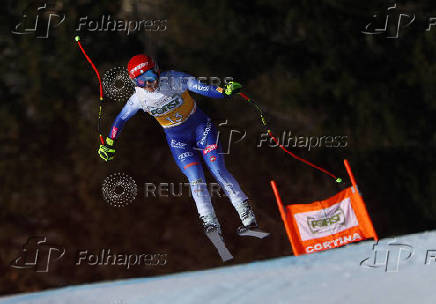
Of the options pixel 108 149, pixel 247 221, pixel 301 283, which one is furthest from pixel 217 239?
pixel 108 149

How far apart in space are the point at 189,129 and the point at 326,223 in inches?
55.3

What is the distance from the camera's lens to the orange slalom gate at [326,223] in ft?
16.1

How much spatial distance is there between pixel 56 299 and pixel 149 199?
1469 millimetres

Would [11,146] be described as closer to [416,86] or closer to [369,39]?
[369,39]

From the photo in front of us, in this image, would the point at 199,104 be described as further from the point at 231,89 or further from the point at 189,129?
the point at 231,89

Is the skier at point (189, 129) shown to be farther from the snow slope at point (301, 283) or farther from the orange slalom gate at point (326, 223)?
the snow slope at point (301, 283)

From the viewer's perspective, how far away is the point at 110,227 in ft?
20.6

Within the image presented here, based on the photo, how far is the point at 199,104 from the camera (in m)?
6.29

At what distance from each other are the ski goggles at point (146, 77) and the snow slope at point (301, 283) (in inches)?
→ 72.2

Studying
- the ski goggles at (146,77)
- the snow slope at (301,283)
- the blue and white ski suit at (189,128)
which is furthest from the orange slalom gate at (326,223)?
the ski goggles at (146,77)

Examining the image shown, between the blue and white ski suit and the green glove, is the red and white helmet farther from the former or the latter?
the green glove

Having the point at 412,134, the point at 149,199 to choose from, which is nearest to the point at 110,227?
the point at 149,199

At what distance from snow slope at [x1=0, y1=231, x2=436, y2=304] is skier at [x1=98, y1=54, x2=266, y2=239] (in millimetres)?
663

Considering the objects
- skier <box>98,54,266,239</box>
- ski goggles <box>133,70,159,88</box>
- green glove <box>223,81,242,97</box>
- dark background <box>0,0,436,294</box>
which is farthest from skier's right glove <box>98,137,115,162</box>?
dark background <box>0,0,436,294</box>
